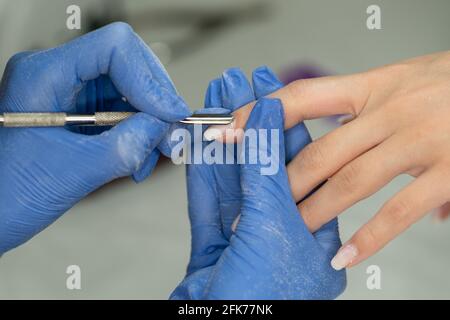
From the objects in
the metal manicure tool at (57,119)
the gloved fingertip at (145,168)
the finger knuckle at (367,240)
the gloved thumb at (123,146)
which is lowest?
the finger knuckle at (367,240)

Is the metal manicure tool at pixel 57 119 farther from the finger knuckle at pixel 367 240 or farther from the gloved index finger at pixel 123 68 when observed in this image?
the finger knuckle at pixel 367 240

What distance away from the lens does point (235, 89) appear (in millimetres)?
931

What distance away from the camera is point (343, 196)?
0.88 meters

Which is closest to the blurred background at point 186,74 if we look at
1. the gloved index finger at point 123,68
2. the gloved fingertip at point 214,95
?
the gloved fingertip at point 214,95

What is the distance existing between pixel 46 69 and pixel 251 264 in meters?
0.45

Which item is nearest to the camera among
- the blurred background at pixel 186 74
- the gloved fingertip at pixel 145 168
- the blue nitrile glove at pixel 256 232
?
the blue nitrile glove at pixel 256 232

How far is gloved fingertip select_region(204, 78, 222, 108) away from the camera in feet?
3.14

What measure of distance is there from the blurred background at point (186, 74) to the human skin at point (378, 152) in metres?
0.61

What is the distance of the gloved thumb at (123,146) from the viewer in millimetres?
833

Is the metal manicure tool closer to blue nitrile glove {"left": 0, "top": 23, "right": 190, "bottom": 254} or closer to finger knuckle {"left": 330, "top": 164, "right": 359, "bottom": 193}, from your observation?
blue nitrile glove {"left": 0, "top": 23, "right": 190, "bottom": 254}

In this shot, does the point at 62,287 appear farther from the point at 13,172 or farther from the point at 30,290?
the point at 13,172

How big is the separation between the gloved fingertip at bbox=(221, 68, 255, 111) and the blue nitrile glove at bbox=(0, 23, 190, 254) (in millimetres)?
118

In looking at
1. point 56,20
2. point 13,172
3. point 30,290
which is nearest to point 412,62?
point 13,172

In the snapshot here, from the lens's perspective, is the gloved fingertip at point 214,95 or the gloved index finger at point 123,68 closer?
the gloved index finger at point 123,68
